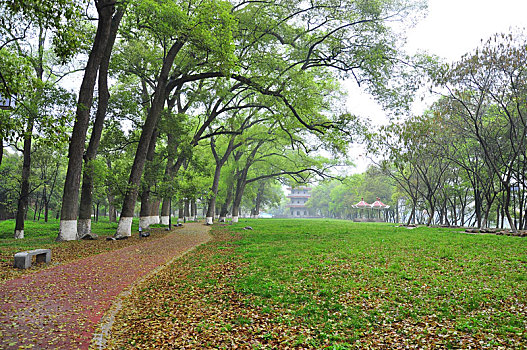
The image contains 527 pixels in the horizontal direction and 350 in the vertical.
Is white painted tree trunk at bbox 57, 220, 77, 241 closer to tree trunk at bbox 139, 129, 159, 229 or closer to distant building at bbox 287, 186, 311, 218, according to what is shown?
tree trunk at bbox 139, 129, 159, 229

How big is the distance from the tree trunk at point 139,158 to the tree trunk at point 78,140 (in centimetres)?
226

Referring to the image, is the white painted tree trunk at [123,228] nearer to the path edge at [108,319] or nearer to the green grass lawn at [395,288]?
the path edge at [108,319]

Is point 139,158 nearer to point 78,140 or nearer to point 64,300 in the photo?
point 78,140

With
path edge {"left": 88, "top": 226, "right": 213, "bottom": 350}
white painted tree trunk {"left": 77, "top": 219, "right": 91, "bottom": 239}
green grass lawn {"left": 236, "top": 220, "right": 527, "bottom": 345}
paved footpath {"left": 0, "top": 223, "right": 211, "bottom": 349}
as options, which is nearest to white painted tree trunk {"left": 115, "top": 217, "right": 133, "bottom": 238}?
white painted tree trunk {"left": 77, "top": 219, "right": 91, "bottom": 239}

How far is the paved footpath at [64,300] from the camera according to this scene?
171 inches

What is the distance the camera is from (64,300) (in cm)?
582

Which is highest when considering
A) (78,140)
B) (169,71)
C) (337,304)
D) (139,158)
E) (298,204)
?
(169,71)

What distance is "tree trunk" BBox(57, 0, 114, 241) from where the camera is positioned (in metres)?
12.4

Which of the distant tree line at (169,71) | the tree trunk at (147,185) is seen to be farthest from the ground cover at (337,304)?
the tree trunk at (147,185)

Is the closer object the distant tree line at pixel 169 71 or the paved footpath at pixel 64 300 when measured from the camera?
the paved footpath at pixel 64 300

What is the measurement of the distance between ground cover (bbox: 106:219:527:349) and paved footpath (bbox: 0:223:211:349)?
0.50 meters

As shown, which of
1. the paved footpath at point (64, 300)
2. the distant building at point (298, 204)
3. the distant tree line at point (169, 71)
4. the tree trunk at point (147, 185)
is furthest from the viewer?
the distant building at point (298, 204)

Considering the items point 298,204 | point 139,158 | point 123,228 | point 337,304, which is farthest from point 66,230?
point 298,204

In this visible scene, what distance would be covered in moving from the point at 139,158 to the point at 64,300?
995 cm
